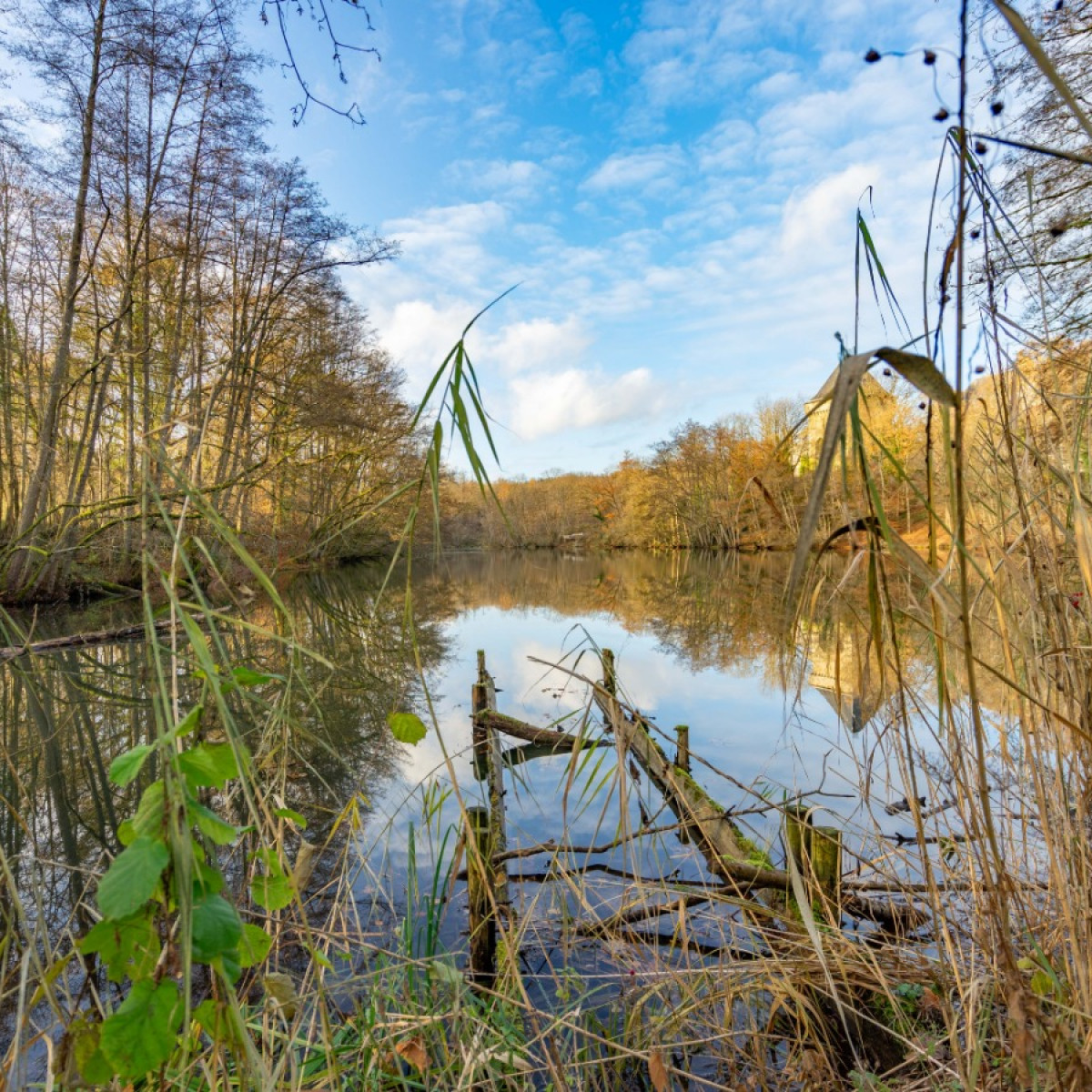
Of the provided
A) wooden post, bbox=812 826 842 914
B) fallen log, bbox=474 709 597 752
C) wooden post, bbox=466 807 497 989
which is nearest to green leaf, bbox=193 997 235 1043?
wooden post, bbox=466 807 497 989

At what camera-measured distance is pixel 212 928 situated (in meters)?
0.72

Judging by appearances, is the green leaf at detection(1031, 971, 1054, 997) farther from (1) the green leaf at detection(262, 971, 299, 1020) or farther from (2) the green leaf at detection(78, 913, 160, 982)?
(2) the green leaf at detection(78, 913, 160, 982)

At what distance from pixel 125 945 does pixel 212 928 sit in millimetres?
127

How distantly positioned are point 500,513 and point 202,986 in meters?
2.54

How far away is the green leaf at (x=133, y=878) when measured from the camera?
0.63 m

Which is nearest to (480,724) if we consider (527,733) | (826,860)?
(527,733)

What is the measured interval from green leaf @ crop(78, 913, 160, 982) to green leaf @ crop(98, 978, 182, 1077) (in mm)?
33

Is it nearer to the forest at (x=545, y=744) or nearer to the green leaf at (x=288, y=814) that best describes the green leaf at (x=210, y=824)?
the forest at (x=545, y=744)

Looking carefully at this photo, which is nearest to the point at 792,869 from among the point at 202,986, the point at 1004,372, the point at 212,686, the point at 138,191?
the point at 212,686

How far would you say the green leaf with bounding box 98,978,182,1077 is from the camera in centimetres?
70

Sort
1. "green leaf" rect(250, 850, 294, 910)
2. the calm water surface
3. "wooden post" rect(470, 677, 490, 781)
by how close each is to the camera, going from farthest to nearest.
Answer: "wooden post" rect(470, 677, 490, 781), the calm water surface, "green leaf" rect(250, 850, 294, 910)

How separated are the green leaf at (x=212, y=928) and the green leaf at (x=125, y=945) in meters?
0.08

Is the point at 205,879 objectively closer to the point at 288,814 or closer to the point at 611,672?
the point at 288,814

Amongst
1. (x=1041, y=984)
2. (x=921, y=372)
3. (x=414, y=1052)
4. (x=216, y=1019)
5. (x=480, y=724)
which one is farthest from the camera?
(x=480, y=724)
